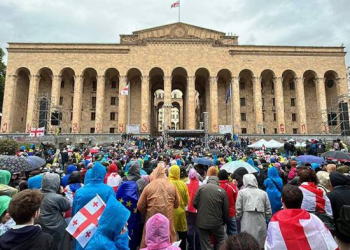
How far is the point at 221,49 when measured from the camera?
36.0 metres

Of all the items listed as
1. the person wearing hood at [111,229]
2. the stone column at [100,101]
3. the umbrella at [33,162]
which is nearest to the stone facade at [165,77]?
the stone column at [100,101]

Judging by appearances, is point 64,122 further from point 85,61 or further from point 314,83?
point 314,83

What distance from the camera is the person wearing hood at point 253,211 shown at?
423 cm

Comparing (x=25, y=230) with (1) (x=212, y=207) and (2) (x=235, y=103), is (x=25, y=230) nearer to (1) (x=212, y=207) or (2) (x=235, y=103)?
(1) (x=212, y=207)

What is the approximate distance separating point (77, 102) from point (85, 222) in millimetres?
34236

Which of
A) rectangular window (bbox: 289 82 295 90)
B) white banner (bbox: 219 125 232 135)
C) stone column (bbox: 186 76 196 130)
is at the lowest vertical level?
white banner (bbox: 219 125 232 135)

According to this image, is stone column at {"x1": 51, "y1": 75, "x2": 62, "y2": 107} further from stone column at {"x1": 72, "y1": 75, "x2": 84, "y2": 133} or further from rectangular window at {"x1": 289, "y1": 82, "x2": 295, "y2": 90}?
rectangular window at {"x1": 289, "y1": 82, "x2": 295, "y2": 90}

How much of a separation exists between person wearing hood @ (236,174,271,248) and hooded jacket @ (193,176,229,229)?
0.28 metres

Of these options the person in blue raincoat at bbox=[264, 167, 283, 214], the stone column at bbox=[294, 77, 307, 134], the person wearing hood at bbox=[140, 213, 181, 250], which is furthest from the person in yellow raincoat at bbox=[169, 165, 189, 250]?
the stone column at bbox=[294, 77, 307, 134]

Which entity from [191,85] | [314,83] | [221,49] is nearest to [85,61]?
[191,85]

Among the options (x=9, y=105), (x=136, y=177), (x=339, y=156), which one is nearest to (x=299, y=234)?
(x=136, y=177)

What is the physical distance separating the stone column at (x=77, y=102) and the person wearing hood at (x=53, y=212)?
3222cm

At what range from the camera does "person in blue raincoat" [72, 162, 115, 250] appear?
403cm

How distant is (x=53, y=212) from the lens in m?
3.78
